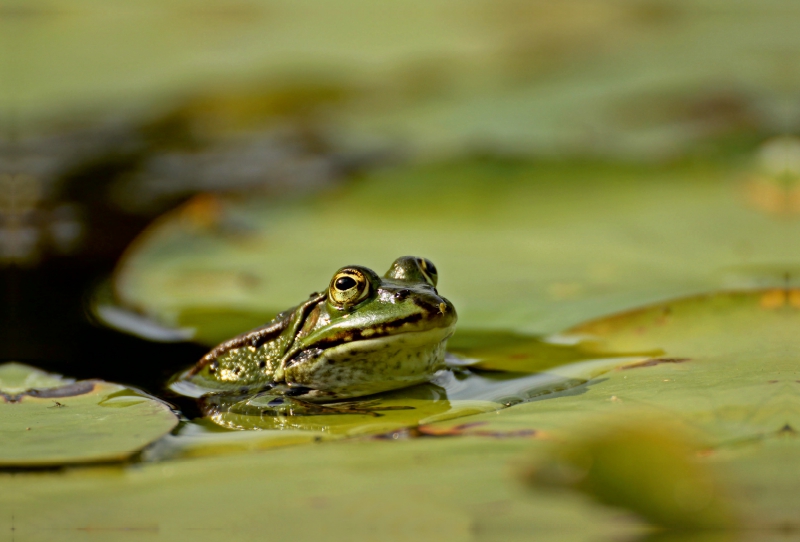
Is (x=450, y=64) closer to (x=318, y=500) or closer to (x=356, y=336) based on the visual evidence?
(x=356, y=336)

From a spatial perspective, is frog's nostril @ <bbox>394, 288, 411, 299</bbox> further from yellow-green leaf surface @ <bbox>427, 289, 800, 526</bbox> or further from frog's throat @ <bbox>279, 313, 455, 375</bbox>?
yellow-green leaf surface @ <bbox>427, 289, 800, 526</bbox>

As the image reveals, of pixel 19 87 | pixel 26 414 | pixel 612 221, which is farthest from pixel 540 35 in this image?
pixel 26 414

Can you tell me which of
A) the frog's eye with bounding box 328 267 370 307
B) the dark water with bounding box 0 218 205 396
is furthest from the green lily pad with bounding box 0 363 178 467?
the frog's eye with bounding box 328 267 370 307

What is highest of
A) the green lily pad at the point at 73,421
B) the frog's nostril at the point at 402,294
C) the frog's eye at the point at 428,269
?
the frog's eye at the point at 428,269

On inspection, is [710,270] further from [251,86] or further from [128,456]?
[251,86]

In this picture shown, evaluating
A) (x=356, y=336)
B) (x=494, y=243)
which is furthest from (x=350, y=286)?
(x=494, y=243)

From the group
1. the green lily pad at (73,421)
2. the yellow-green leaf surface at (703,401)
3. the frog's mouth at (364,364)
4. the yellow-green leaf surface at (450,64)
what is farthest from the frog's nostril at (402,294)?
the yellow-green leaf surface at (450,64)

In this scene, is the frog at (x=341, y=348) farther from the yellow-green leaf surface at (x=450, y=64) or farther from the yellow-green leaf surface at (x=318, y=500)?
the yellow-green leaf surface at (x=450, y=64)
